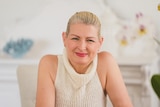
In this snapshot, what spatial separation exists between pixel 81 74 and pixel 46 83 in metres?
0.15

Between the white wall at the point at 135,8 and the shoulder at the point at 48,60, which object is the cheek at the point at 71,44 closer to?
the shoulder at the point at 48,60

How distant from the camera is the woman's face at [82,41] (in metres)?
1.08

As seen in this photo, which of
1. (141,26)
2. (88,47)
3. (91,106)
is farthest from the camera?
(141,26)

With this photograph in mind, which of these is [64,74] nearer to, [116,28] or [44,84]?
[44,84]

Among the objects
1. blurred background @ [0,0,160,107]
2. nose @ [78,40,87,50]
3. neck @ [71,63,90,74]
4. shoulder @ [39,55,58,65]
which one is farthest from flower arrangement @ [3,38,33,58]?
nose @ [78,40,87,50]

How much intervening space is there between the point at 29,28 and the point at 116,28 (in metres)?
0.63

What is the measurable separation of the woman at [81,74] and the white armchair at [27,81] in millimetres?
200

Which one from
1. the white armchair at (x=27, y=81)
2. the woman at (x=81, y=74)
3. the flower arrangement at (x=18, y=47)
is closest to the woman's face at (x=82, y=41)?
the woman at (x=81, y=74)

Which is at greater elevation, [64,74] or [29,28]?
[29,28]

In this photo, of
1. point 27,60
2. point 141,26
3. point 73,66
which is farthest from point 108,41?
point 73,66

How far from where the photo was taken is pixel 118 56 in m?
1.89

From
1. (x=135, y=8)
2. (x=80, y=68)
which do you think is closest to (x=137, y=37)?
(x=135, y=8)

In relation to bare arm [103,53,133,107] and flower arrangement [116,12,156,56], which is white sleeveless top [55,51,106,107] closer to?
bare arm [103,53,133,107]

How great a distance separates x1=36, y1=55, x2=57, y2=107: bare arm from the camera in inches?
45.3
